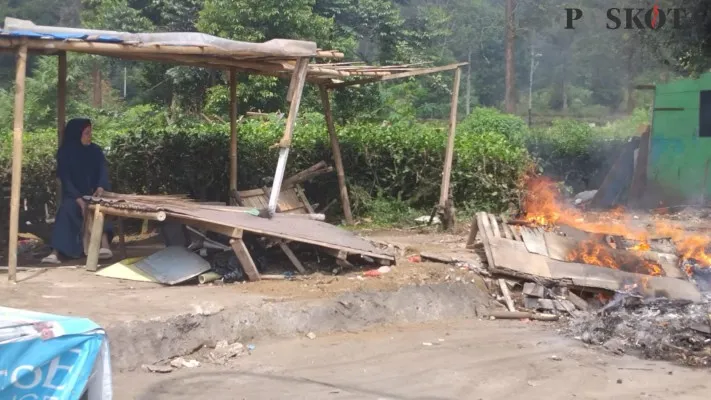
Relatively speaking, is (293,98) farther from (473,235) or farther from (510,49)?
(510,49)

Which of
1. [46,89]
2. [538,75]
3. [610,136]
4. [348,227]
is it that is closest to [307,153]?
[348,227]

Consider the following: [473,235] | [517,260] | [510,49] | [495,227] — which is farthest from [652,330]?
[510,49]

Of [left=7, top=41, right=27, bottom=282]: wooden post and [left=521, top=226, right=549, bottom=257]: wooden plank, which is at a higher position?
[left=7, top=41, right=27, bottom=282]: wooden post

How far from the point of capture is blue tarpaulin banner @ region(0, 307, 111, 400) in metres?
3.31

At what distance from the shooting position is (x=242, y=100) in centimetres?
1906

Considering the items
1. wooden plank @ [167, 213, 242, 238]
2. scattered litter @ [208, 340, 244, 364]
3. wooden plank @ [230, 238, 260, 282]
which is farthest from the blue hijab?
scattered litter @ [208, 340, 244, 364]

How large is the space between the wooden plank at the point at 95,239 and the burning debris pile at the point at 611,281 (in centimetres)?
446

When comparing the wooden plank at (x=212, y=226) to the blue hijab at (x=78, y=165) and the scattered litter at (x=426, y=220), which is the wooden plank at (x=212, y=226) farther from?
the scattered litter at (x=426, y=220)

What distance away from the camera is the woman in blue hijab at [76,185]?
364 inches

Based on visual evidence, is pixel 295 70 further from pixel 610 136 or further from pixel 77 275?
pixel 610 136

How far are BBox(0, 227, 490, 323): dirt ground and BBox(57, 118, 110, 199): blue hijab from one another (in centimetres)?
102

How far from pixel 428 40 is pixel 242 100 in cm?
917

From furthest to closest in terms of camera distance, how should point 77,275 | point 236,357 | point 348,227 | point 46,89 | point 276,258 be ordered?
1. point 46,89
2. point 348,227
3. point 276,258
4. point 77,275
5. point 236,357

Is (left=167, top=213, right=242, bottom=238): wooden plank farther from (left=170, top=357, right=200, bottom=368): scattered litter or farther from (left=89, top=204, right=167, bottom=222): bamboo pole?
→ (left=170, top=357, right=200, bottom=368): scattered litter
